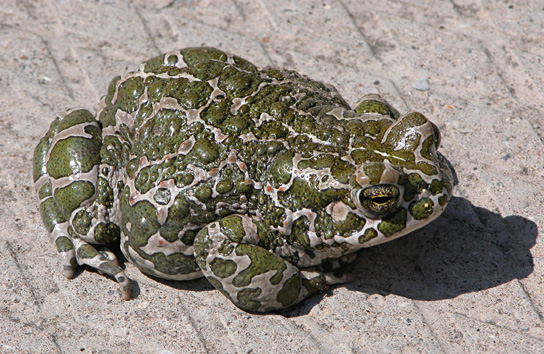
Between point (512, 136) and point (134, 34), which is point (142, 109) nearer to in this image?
point (134, 34)

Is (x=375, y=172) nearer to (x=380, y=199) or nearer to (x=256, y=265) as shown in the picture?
(x=380, y=199)

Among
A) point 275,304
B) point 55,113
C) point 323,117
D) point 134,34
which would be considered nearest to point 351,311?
point 275,304

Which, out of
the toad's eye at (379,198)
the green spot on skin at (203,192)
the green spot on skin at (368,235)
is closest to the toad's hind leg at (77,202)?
the green spot on skin at (203,192)

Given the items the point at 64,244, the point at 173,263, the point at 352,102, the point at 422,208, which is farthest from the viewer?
the point at 352,102

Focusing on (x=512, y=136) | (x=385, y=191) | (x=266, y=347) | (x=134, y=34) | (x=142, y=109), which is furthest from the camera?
Result: (x=134, y=34)

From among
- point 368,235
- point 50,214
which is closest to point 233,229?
point 368,235

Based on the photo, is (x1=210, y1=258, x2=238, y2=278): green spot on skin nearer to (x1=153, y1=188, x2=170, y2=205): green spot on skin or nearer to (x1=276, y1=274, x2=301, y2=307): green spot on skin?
(x1=276, y1=274, x2=301, y2=307): green spot on skin
